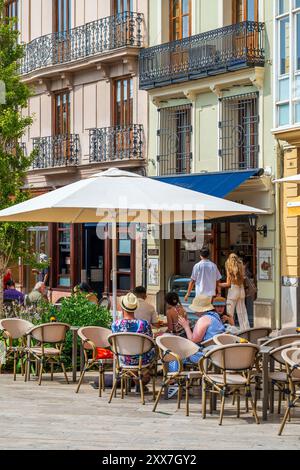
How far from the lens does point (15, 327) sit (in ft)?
53.2

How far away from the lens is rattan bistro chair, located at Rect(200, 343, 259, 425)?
12.4m

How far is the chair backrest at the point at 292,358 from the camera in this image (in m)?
11.9

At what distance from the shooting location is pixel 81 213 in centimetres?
1705

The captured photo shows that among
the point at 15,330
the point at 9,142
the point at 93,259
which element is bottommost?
the point at 15,330

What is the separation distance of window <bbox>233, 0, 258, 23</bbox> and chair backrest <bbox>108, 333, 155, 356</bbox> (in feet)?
51.6

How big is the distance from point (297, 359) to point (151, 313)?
3.62 metres

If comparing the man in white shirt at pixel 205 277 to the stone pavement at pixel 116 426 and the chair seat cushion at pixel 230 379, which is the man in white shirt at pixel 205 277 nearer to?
the stone pavement at pixel 116 426

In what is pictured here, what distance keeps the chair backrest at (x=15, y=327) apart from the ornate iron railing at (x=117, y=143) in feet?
52.1

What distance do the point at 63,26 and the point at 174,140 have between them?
25.8 feet


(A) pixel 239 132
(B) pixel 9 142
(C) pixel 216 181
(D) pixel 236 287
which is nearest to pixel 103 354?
(B) pixel 9 142

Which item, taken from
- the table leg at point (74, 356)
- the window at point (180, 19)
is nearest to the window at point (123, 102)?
the window at point (180, 19)

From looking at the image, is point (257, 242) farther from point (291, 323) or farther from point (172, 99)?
point (172, 99)

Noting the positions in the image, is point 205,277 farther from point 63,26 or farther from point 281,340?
point 63,26
